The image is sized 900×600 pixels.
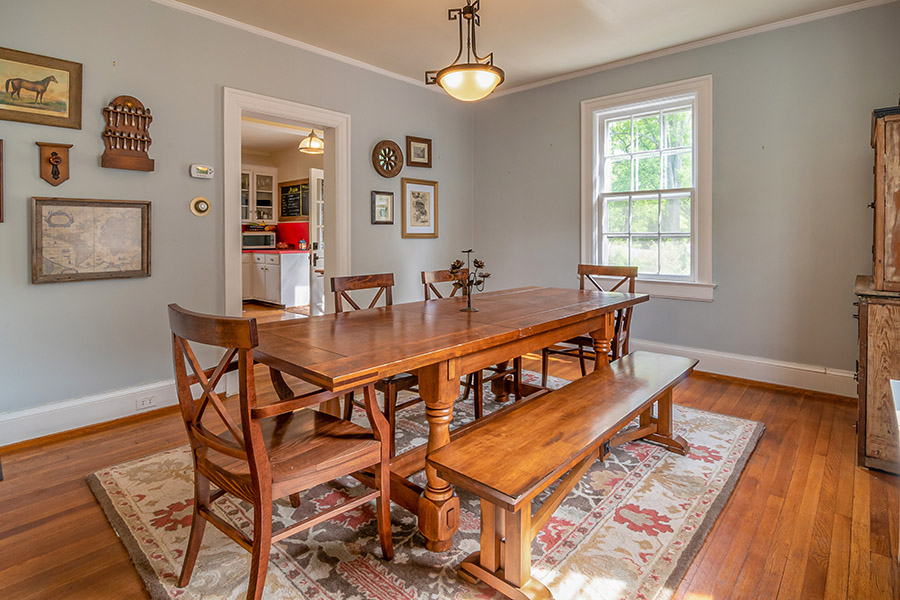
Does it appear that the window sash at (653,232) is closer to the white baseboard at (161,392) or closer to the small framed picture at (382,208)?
the white baseboard at (161,392)

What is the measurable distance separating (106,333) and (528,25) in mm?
3701

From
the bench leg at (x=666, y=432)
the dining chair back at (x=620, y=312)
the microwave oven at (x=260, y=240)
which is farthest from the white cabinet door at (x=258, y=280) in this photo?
the bench leg at (x=666, y=432)

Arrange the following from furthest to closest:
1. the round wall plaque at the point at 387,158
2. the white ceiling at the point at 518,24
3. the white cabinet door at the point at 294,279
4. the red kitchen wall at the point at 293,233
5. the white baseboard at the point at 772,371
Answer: the red kitchen wall at the point at 293,233 → the white cabinet door at the point at 294,279 → the round wall plaque at the point at 387,158 → the white baseboard at the point at 772,371 → the white ceiling at the point at 518,24

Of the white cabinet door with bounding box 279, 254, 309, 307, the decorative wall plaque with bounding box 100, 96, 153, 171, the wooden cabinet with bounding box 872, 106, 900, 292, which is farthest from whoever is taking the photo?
the white cabinet door with bounding box 279, 254, 309, 307

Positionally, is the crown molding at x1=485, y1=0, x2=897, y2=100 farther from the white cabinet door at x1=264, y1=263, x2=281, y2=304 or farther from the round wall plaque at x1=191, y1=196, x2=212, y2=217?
the white cabinet door at x1=264, y1=263, x2=281, y2=304

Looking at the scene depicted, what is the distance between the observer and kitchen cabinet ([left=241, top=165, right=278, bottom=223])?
882 cm

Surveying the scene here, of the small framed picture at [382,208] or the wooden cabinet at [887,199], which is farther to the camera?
the small framed picture at [382,208]

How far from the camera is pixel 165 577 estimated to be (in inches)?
64.6

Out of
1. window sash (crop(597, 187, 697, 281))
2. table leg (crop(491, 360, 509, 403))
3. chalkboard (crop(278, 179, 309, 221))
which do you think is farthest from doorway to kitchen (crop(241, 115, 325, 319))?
window sash (crop(597, 187, 697, 281))

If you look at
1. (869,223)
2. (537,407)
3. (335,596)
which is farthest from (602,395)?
(869,223)

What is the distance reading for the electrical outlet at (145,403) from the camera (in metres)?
3.15

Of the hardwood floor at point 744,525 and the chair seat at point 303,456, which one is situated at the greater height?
the chair seat at point 303,456

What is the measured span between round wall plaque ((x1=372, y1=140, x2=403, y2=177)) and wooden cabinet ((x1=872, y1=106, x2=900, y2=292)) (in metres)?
3.60

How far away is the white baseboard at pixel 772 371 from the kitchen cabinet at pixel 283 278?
572 cm
